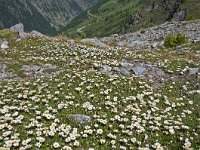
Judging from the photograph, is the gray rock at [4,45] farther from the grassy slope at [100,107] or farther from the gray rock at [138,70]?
the gray rock at [138,70]

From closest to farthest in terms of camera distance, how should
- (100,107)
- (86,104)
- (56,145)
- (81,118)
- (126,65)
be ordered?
(56,145), (81,118), (100,107), (86,104), (126,65)

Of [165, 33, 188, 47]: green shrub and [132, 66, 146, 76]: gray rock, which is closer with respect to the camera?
[132, 66, 146, 76]: gray rock

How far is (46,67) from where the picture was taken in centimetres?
2702

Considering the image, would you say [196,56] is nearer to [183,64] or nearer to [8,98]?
[183,64]

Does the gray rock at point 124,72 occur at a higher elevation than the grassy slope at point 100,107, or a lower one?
lower

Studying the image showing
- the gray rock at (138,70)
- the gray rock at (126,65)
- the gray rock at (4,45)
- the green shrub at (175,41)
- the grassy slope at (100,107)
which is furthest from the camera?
the green shrub at (175,41)

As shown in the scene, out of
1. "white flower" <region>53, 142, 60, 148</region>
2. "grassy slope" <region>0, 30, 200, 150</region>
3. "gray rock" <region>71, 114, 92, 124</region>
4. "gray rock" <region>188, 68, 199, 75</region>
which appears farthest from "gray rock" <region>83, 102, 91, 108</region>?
"gray rock" <region>188, 68, 199, 75</region>

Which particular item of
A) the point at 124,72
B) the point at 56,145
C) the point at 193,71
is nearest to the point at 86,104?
the point at 56,145

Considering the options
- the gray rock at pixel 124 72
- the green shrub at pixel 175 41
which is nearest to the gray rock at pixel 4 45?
the gray rock at pixel 124 72

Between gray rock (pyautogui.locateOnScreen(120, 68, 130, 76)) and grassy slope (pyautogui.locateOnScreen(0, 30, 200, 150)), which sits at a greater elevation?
grassy slope (pyautogui.locateOnScreen(0, 30, 200, 150))

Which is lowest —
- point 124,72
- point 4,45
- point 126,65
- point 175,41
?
point 175,41

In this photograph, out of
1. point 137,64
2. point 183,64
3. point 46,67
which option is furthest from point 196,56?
point 46,67

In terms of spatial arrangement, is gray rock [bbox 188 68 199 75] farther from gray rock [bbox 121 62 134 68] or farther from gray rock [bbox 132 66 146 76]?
gray rock [bbox 121 62 134 68]

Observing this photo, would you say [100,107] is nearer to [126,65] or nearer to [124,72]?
[124,72]
